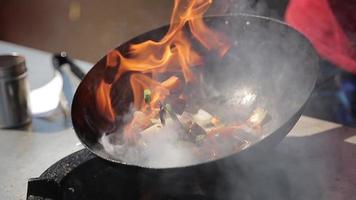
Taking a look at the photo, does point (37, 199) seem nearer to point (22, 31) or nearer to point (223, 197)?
point (223, 197)

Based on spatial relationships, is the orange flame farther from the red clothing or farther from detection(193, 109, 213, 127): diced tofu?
the red clothing

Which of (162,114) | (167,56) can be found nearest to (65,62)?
(167,56)

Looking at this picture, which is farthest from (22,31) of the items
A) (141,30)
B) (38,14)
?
(141,30)

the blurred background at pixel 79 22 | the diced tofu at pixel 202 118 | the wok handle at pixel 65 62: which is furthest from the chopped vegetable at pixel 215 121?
the blurred background at pixel 79 22

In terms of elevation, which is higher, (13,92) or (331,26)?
(331,26)

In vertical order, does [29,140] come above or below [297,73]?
below

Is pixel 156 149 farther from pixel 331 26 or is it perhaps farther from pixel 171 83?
pixel 331 26
